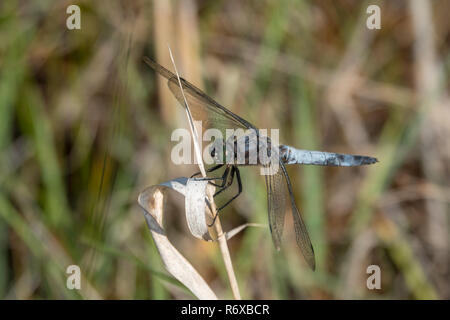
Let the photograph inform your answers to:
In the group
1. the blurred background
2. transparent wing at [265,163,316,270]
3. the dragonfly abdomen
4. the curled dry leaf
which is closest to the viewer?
the curled dry leaf

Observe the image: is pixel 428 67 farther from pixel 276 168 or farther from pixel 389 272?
pixel 276 168

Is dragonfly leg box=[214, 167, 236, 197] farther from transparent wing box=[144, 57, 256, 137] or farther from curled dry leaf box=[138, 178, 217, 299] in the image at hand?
curled dry leaf box=[138, 178, 217, 299]

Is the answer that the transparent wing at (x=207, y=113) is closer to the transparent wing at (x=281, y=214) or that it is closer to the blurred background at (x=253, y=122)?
the transparent wing at (x=281, y=214)

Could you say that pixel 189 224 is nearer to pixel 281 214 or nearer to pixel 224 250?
pixel 224 250

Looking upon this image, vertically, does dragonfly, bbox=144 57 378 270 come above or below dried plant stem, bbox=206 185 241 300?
above

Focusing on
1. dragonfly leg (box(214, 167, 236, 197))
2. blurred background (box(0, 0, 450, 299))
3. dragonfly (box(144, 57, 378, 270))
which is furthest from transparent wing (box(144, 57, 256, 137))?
blurred background (box(0, 0, 450, 299))

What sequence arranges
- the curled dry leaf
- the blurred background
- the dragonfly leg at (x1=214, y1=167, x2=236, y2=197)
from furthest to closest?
1. the blurred background
2. the dragonfly leg at (x1=214, y1=167, x2=236, y2=197)
3. the curled dry leaf

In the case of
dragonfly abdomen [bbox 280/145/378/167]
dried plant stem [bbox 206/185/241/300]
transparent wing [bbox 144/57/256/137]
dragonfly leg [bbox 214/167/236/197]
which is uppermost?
transparent wing [bbox 144/57/256/137]
